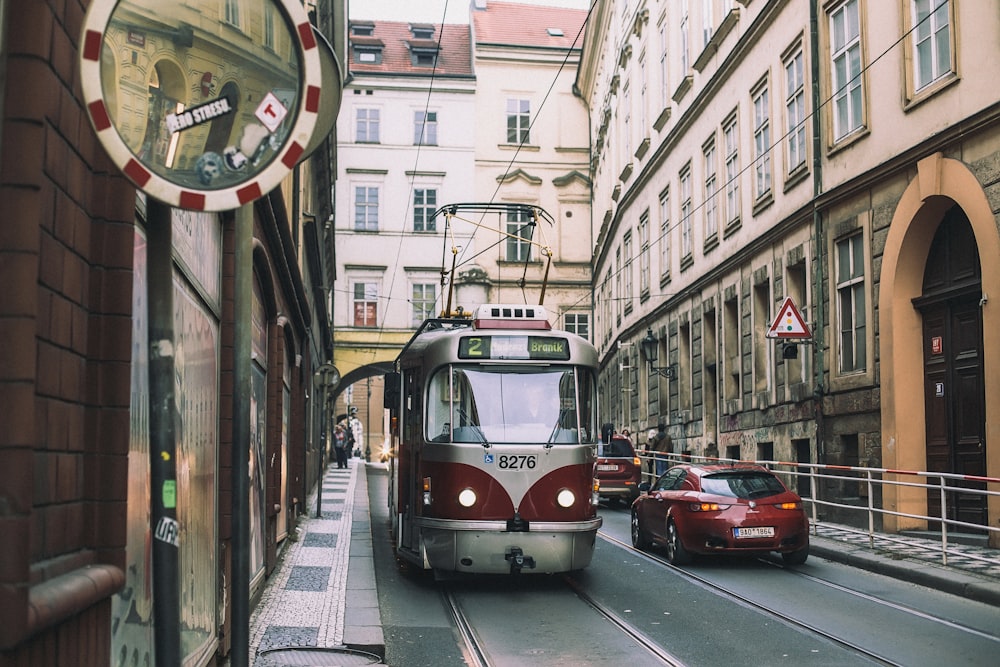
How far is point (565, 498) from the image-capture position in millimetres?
13328

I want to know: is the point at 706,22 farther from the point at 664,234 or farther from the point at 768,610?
the point at 768,610

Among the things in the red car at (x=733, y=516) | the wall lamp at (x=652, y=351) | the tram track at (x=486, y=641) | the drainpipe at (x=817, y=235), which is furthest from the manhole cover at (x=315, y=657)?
the wall lamp at (x=652, y=351)

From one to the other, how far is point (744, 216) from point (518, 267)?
92.4ft

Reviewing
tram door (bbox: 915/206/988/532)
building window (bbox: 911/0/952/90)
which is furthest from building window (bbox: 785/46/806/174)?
tram door (bbox: 915/206/988/532)

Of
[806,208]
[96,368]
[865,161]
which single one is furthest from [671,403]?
[96,368]

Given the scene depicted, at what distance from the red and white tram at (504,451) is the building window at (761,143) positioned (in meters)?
12.9

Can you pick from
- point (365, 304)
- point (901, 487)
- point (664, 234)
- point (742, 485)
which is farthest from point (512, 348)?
point (365, 304)

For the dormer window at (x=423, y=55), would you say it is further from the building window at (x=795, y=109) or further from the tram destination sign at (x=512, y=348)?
the tram destination sign at (x=512, y=348)

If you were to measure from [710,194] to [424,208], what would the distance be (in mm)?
27067

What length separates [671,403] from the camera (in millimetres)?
34312

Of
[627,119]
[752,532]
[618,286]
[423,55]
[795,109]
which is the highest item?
[423,55]

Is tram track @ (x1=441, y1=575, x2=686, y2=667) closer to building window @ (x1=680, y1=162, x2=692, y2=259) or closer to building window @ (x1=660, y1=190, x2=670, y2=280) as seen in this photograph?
building window @ (x1=680, y1=162, x2=692, y2=259)

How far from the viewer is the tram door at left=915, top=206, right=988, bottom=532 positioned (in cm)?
1711

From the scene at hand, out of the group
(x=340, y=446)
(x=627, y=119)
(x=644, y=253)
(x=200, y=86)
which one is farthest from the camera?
(x=340, y=446)
